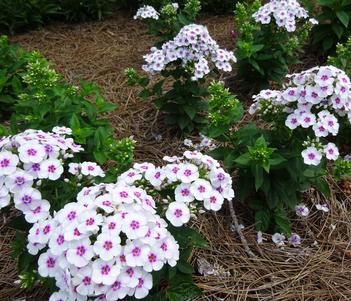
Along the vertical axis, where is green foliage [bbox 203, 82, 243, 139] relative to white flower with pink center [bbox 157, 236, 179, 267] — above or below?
below

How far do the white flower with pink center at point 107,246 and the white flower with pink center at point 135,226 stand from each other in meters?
0.05

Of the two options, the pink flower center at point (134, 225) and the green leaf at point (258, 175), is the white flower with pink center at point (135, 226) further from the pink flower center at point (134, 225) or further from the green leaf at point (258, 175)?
the green leaf at point (258, 175)

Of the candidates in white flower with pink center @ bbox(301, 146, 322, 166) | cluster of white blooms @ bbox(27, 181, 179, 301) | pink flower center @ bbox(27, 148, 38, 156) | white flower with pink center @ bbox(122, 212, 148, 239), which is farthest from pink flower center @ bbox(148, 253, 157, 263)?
white flower with pink center @ bbox(301, 146, 322, 166)

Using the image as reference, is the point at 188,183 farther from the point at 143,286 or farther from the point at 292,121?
the point at 292,121

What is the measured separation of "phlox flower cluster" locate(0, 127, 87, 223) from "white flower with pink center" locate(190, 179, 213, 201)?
1.96 feet

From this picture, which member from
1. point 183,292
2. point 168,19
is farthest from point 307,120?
point 168,19

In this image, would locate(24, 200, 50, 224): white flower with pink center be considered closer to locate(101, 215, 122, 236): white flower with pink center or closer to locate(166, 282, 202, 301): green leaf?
locate(101, 215, 122, 236): white flower with pink center

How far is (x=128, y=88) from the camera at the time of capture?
474 cm

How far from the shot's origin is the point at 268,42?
14.0 feet

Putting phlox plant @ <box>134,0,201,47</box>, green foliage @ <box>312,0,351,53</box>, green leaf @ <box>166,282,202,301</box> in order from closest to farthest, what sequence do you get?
green leaf @ <box>166,282,202,301</box>
phlox plant @ <box>134,0,201,47</box>
green foliage @ <box>312,0,351,53</box>

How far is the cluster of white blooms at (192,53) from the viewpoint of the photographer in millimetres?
3473

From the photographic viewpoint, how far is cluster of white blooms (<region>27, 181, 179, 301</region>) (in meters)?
1.85

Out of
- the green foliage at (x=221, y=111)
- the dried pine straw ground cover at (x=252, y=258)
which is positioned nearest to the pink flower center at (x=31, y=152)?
the dried pine straw ground cover at (x=252, y=258)

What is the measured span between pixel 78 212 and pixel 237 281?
1303 millimetres
